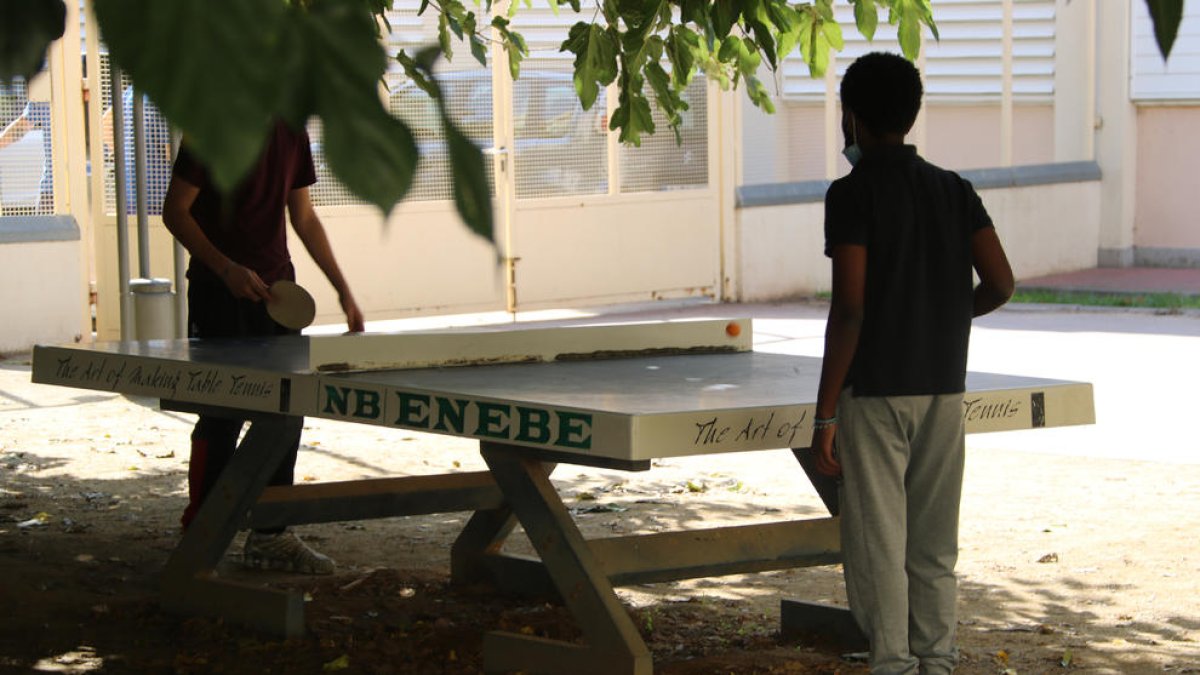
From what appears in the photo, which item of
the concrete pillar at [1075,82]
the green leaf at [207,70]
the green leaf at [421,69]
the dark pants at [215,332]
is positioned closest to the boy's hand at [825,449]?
the dark pants at [215,332]

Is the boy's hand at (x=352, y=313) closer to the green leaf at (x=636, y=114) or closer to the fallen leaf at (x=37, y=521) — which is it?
the green leaf at (x=636, y=114)

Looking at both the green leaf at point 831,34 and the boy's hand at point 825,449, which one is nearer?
the boy's hand at point 825,449

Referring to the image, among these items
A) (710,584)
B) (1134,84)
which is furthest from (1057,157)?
(710,584)

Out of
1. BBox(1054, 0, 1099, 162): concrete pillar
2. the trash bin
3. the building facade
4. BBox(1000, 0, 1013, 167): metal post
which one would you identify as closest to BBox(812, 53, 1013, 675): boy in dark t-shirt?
the building facade

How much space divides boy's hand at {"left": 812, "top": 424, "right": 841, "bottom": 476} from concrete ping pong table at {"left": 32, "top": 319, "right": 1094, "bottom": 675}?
0.22 feet

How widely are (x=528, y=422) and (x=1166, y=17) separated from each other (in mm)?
2652

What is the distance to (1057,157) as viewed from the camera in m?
17.2

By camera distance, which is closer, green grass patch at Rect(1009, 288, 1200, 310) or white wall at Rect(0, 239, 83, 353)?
white wall at Rect(0, 239, 83, 353)

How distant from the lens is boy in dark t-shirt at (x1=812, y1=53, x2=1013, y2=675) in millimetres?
3824

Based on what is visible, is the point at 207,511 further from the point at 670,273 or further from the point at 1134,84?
the point at 1134,84

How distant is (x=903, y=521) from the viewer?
3928 millimetres

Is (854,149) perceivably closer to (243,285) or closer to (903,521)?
(903,521)

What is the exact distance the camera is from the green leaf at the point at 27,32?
120 centimetres

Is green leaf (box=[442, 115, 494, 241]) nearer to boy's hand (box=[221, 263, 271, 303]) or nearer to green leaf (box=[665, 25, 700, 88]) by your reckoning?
boy's hand (box=[221, 263, 271, 303])
